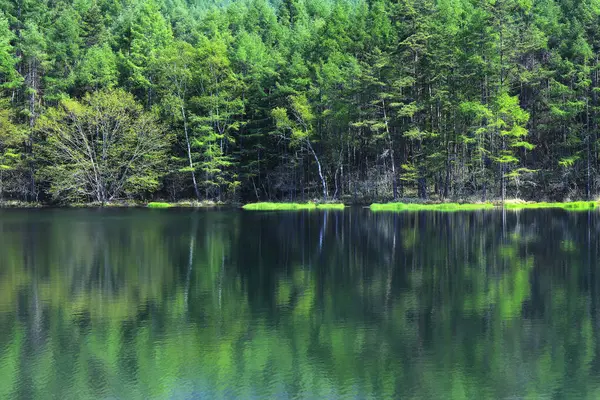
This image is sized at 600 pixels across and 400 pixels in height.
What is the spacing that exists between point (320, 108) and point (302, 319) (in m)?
48.1

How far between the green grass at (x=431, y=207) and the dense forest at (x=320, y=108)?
323 cm

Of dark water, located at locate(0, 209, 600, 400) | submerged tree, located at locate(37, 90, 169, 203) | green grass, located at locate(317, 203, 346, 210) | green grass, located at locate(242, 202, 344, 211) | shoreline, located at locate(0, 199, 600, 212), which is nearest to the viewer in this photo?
dark water, located at locate(0, 209, 600, 400)

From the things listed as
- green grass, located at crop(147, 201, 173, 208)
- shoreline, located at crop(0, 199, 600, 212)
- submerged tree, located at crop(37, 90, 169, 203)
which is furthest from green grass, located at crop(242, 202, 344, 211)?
submerged tree, located at crop(37, 90, 169, 203)

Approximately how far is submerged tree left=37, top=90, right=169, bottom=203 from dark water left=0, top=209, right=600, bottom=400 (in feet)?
115

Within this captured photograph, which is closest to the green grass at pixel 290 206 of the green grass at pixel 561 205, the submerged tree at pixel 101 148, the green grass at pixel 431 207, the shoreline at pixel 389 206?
the shoreline at pixel 389 206

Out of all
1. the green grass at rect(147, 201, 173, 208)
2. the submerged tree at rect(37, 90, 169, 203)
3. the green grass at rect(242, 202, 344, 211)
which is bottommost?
the green grass at rect(242, 202, 344, 211)

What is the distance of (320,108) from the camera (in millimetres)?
60250

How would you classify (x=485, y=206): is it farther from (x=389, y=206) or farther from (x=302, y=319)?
(x=302, y=319)

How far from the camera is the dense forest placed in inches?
2104

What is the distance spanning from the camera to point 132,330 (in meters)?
12.6

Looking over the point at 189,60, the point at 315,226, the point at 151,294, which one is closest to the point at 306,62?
the point at 189,60

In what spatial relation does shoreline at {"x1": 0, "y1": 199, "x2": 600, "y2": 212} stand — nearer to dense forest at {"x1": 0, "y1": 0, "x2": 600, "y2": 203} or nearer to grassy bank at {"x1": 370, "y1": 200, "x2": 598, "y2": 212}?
grassy bank at {"x1": 370, "y1": 200, "x2": 598, "y2": 212}

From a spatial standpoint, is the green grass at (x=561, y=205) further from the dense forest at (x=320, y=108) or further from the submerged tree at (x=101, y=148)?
the submerged tree at (x=101, y=148)

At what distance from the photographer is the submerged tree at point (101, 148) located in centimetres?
6031
